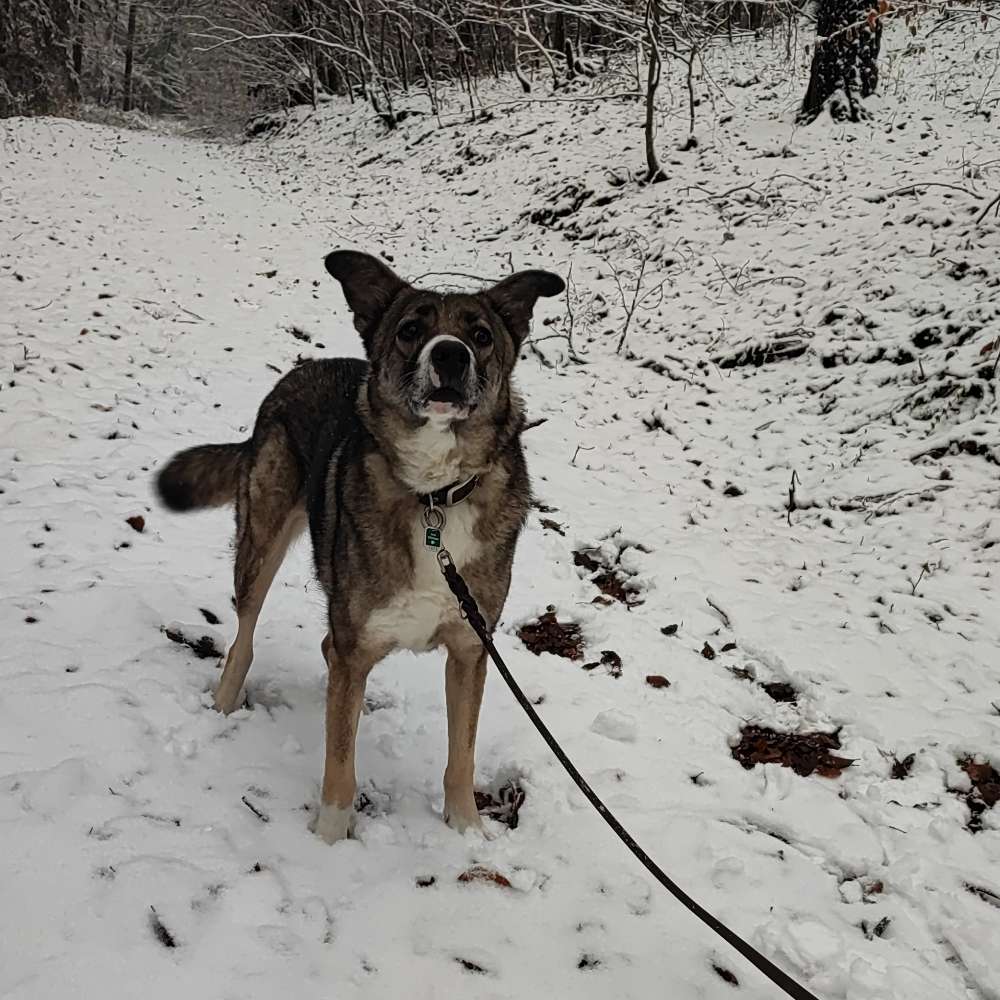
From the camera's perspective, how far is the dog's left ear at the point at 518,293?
305 centimetres

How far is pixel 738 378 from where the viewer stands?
297 inches

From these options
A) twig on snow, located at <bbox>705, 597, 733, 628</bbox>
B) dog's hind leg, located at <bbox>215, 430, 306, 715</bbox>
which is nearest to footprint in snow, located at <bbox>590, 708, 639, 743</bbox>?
twig on snow, located at <bbox>705, 597, 733, 628</bbox>

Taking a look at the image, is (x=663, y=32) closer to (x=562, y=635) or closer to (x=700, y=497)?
(x=700, y=497)

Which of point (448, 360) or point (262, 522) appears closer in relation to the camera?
point (448, 360)

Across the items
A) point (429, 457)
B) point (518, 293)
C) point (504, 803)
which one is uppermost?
point (518, 293)

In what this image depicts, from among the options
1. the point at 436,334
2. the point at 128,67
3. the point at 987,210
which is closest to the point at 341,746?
the point at 436,334

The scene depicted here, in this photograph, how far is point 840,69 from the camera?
1137 cm

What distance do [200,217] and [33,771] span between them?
48.1 feet

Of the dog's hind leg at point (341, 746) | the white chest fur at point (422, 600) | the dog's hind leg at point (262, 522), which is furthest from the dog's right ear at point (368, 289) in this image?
the dog's hind leg at point (341, 746)

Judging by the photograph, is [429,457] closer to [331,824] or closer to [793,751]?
[331,824]

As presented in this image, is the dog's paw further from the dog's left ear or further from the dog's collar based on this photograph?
the dog's left ear

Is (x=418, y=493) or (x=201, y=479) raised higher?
(x=418, y=493)

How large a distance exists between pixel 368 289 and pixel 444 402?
79cm

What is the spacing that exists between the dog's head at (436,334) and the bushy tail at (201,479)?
1.07 meters
